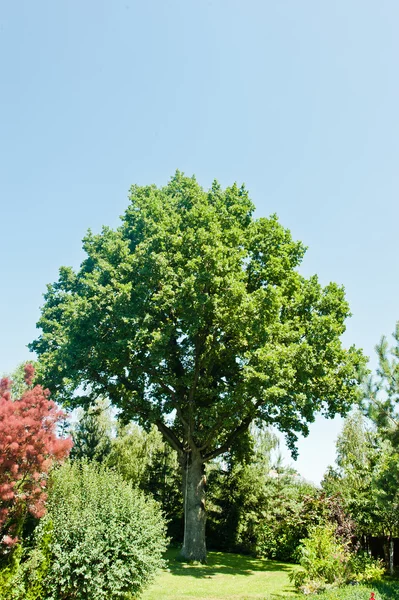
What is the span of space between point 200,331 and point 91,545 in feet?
39.6

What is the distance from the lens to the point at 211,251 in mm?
19047

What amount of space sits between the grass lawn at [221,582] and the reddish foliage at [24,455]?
4.57 m

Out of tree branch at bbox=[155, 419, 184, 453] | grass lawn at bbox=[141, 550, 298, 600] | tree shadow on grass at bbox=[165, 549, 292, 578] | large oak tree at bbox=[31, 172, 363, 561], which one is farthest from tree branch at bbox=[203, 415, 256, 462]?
grass lawn at bbox=[141, 550, 298, 600]

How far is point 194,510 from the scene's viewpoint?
20781mm

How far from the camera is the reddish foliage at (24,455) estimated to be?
9898mm

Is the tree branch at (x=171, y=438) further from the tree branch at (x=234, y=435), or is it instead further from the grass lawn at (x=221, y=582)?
the grass lawn at (x=221, y=582)

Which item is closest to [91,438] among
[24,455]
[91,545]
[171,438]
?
[171,438]

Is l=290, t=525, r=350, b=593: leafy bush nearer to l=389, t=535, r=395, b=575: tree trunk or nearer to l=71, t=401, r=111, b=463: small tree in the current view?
l=389, t=535, r=395, b=575: tree trunk

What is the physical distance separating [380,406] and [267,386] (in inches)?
275

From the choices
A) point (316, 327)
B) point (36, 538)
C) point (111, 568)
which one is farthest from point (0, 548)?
point (316, 327)

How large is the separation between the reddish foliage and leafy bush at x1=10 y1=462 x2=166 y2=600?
706 millimetres

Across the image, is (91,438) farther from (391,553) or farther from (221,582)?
(391,553)

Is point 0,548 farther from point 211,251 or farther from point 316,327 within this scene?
point 316,327

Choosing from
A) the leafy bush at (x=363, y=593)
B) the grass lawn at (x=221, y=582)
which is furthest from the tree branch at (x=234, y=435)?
the leafy bush at (x=363, y=593)
